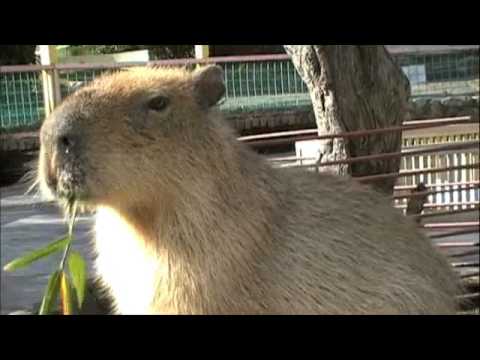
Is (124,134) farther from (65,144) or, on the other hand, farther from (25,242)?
(25,242)

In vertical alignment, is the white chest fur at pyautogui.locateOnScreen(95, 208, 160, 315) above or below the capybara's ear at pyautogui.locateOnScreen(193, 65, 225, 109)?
below

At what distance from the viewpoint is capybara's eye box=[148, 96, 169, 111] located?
2035mm

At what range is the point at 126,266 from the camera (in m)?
2.08

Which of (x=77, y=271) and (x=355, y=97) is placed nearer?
(x=77, y=271)

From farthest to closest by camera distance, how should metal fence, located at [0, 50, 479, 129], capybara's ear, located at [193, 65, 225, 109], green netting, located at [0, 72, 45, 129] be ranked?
green netting, located at [0, 72, 45, 129] → metal fence, located at [0, 50, 479, 129] → capybara's ear, located at [193, 65, 225, 109]

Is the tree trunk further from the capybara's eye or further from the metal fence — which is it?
the capybara's eye

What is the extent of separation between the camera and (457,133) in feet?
27.4

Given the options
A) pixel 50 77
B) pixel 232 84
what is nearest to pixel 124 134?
pixel 50 77

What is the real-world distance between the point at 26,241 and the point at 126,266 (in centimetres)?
773

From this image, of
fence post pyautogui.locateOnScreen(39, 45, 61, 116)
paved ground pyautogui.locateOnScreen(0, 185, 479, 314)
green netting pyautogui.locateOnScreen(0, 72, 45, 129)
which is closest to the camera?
fence post pyautogui.locateOnScreen(39, 45, 61, 116)

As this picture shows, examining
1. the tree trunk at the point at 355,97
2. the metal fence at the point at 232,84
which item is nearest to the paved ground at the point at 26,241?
the metal fence at the point at 232,84

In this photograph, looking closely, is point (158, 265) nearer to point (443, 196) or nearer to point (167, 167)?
point (167, 167)

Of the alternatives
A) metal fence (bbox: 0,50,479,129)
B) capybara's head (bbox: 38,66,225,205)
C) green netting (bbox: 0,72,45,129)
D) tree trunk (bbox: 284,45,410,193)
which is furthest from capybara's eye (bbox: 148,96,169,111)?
green netting (bbox: 0,72,45,129)
